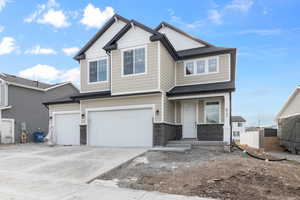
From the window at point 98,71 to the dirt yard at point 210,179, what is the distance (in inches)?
298

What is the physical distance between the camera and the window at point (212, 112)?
1257 centimetres

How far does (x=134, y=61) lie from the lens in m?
12.1

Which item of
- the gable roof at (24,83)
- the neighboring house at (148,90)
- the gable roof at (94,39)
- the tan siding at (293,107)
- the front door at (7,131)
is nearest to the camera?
the neighboring house at (148,90)

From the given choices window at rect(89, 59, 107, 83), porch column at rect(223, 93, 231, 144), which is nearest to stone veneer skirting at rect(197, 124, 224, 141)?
porch column at rect(223, 93, 231, 144)

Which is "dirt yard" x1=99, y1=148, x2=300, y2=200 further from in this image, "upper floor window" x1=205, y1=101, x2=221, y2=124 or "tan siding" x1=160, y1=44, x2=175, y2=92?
"tan siding" x1=160, y1=44, x2=175, y2=92

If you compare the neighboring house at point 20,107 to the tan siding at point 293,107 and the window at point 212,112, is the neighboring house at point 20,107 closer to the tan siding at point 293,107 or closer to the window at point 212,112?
the window at point 212,112

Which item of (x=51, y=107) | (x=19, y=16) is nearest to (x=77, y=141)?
(x=51, y=107)

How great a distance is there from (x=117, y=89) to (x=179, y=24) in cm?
741

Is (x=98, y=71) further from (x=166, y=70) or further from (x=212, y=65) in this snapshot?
(x=212, y=65)

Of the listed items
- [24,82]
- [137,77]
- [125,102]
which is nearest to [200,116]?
[137,77]

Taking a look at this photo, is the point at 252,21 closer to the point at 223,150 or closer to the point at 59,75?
the point at 223,150

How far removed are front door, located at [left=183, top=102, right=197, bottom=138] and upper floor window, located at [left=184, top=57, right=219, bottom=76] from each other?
2.11 meters

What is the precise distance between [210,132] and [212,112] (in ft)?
3.91

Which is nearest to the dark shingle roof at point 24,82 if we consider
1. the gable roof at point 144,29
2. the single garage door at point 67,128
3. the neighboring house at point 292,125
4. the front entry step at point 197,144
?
the single garage door at point 67,128
